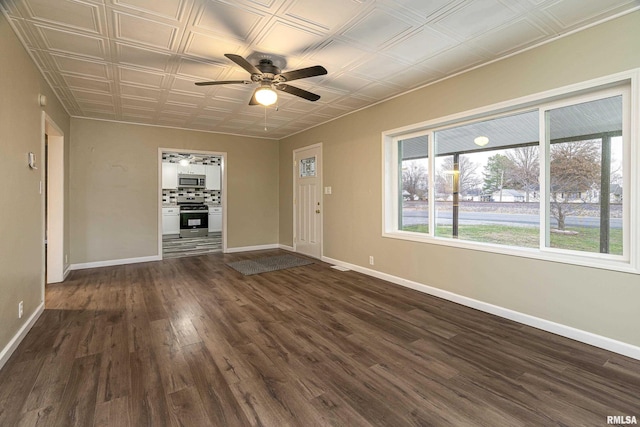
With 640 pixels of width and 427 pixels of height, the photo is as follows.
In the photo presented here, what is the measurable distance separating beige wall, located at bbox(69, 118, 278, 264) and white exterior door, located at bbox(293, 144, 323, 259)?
131 centimetres

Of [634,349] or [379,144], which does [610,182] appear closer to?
[634,349]

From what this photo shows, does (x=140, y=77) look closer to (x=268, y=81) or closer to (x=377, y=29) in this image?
(x=268, y=81)

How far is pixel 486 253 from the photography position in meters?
3.16

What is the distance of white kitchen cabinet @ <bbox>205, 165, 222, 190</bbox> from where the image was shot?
9.42m

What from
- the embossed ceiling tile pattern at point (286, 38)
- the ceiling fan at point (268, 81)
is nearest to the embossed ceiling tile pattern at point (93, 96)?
the ceiling fan at point (268, 81)

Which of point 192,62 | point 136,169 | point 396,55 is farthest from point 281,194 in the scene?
point 396,55

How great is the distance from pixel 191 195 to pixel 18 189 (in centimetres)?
702

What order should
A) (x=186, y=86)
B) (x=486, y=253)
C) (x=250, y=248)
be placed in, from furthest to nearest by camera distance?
(x=250, y=248) < (x=186, y=86) < (x=486, y=253)

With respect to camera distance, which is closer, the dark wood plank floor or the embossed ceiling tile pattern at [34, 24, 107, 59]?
the dark wood plank floor

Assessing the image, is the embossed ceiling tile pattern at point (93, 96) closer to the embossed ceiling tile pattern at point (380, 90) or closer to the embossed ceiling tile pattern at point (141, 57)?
the embossed ceiling tile pattern at point (141, 57)

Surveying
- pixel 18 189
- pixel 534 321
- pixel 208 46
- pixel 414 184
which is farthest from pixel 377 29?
pixel 18 189

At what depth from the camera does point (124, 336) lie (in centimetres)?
261

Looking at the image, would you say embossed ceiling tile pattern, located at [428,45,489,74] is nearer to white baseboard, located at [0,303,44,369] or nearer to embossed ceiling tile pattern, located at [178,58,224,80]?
embossed ceiling tile pattern, located at [178,58,224,80]
